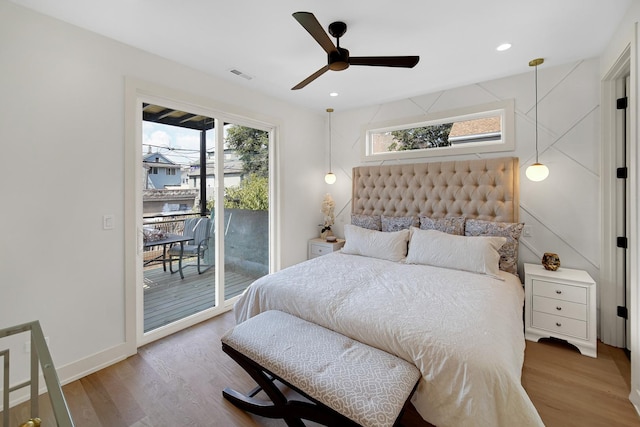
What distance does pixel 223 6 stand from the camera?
186 centimetres

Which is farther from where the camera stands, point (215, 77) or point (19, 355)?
point (215, 77)

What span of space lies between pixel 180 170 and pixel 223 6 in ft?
5.23

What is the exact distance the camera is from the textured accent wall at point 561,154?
2.57m

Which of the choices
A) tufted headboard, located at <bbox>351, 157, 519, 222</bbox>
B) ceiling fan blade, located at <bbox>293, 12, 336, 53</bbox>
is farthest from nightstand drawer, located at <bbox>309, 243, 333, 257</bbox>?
ceiling fan blade, located at <bbox>293, 12, 336, 53</bbox>

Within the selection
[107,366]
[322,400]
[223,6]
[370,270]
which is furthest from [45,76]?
[370,270]

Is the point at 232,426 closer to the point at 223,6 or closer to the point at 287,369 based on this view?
the point at 287,369

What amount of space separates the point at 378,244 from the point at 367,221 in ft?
1.94

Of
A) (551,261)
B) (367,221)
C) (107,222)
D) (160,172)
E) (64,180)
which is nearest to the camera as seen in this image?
(64,180)

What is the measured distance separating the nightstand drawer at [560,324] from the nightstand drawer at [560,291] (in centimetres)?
18

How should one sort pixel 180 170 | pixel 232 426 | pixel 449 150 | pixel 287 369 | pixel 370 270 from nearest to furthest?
pixel 287 369, pixel 232 426, pixel 370 270, pixel 180 170, pixel 449 150

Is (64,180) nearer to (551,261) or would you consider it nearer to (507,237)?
(507,237)

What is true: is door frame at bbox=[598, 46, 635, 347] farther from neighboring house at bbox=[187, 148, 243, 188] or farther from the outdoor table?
the outdoor table

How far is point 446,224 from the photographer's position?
3.05 m

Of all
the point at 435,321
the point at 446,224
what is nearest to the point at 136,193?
the point at 435,321
